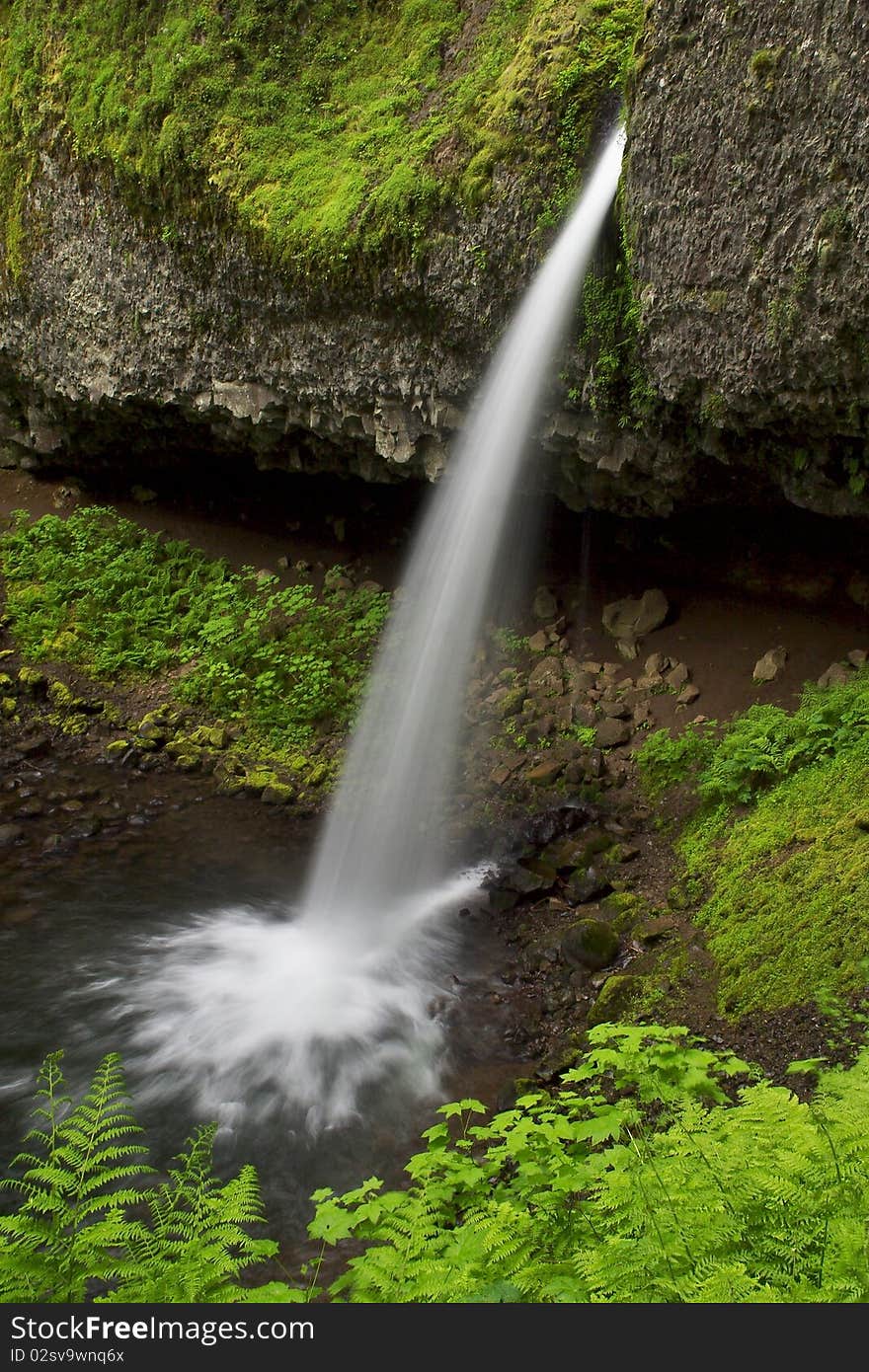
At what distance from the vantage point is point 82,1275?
2531mm

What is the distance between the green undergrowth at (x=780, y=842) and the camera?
223 inches

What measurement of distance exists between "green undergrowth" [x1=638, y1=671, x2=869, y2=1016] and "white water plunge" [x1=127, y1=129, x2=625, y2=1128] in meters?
2.08

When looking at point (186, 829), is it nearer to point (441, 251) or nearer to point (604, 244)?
point (441, 251)

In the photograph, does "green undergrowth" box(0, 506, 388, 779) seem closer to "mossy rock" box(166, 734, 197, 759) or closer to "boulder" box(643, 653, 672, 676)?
"mossy rock" box(166, 734, 197, 759)

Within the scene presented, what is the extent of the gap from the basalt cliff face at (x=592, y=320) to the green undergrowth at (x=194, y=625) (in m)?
1.66

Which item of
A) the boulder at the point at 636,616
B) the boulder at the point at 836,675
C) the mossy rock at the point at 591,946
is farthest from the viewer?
the boulder at the point at 636,616

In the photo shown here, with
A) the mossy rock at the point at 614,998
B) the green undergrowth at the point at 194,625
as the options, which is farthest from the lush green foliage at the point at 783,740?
the green undergrowth at the point at 194,625

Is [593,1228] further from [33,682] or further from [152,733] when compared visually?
[33,682]

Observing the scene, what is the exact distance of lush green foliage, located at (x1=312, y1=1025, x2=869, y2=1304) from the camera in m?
2.42

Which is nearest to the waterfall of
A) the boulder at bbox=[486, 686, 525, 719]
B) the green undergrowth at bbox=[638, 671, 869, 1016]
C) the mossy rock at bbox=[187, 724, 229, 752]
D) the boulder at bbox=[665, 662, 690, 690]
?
the boulder at bbox=[486, 686, 525, 719]

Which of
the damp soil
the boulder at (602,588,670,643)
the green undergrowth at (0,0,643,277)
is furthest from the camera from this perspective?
the boulder at (602,588,670,643)

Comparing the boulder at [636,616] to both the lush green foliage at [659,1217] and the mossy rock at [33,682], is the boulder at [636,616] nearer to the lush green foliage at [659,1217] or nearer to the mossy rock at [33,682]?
the lush green foliage at [659,1217]
